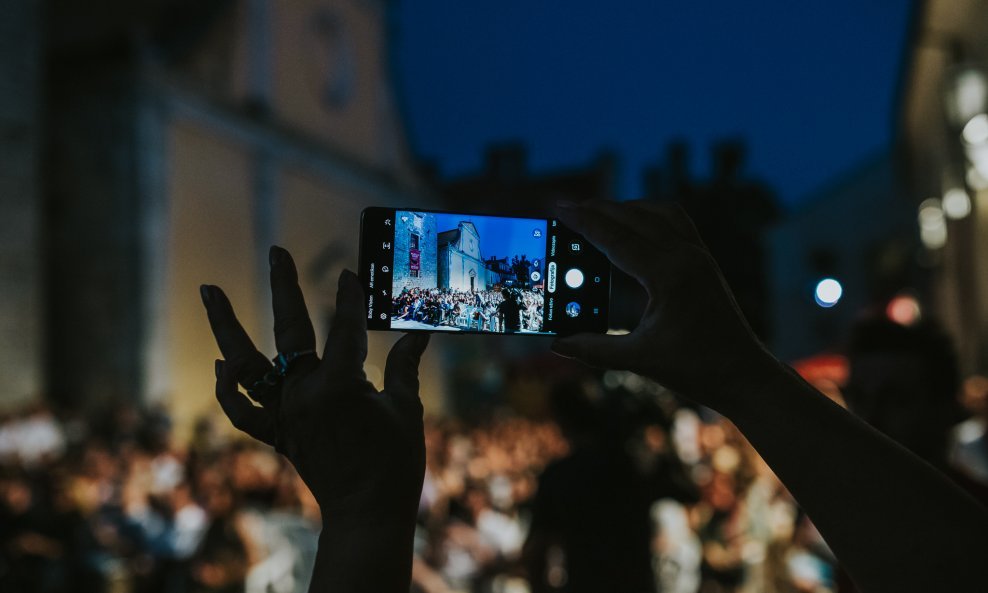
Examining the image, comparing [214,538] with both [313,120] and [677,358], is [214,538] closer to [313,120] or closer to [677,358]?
[677,358]

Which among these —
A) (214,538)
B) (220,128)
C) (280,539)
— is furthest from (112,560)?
(220,128)

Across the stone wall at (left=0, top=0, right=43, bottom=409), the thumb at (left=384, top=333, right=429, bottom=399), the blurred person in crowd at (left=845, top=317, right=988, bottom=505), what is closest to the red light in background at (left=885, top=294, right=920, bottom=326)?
the blurred person in crowd at (left=845, top=317, right=988, bottom=505)

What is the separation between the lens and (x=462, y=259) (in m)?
1.45

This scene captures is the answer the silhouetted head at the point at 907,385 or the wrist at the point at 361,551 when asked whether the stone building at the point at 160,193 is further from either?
the wrist at the point at 361,551

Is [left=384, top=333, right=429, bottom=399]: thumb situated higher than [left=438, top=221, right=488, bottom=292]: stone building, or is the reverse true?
[left=438, top=221, right=488, bottom=292]: stone building

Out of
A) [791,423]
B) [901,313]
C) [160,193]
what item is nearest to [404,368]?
[791,423]

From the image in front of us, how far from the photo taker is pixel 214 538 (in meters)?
6.70

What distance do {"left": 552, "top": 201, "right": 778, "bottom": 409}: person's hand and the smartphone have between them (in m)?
0.45

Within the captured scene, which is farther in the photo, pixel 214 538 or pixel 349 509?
pixel 214 538

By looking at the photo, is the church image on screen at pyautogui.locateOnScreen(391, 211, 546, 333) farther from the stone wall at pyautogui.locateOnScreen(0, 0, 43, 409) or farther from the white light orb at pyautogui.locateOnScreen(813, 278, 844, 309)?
the stone wall at pyautogui.locateOnScreen(0, 0, 43, 409)

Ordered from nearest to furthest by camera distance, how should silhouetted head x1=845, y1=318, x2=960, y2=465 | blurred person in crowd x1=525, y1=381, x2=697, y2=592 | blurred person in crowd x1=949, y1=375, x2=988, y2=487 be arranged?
1. silhouetted head x1=845, y1=318, x2=960, y2=465
2. blurred person in crowd x1=525, y1=381, x2=697, y2=592
3. blurred person in crowd x1=949, y1=375, x2=988, y2=487

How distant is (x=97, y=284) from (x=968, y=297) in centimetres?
1464

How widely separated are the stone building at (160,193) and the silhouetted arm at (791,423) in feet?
49.2

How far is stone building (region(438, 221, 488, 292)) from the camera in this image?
145 centimetres
